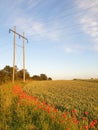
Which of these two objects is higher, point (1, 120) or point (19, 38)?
point (19, 38)

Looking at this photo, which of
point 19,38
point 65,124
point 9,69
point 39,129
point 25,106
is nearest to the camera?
point 65,124

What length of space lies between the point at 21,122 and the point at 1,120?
0.73 metres

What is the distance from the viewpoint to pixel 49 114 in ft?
25.8

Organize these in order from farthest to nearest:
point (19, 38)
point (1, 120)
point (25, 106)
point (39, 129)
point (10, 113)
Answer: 1. point (19, 38)
2. point (25, 106)
3. point (10, 113)
4. point (1, 120)
5. point (39, 129)

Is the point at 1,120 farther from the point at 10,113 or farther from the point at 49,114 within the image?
the point at 49,114

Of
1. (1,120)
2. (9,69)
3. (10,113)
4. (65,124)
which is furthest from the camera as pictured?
(9,69)

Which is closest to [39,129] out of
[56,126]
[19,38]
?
[56,126]

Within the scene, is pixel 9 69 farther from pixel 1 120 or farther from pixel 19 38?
pixel 1 120

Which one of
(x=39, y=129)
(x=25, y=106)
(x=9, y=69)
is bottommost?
(x=39, y=129)

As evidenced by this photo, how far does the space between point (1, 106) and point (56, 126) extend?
3.39 meters

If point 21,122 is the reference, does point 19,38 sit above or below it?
above

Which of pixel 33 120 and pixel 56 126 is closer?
pixel 56 126

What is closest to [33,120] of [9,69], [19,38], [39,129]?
[39,129]

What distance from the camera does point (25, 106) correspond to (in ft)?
31.0
